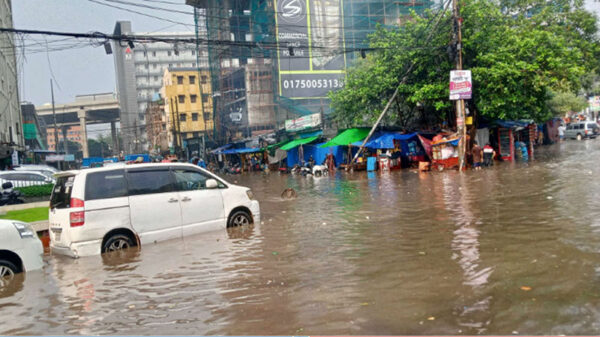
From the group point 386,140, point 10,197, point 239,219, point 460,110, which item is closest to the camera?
point 239,219

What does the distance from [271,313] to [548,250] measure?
4.18 metres

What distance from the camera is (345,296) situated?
542 cm

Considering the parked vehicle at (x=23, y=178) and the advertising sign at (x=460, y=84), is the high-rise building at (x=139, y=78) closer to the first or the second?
the parked vehicle at (x=23, y=178)

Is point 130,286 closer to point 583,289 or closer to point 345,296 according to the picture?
point 345,296

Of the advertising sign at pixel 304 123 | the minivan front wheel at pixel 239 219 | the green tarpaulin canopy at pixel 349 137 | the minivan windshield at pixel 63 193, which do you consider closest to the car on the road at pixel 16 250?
the minivan windshield at pixel 63 193

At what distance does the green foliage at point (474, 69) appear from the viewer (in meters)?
26.1

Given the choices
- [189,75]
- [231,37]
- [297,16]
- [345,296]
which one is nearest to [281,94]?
[297,16]

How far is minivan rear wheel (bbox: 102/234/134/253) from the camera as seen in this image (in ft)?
28.8

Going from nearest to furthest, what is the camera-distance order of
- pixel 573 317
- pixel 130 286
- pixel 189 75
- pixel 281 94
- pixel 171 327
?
1. pixel 573 317
2. pixel 171 327
3. pixel 130 286
4. pixel 281 94
5. pixel 189 75

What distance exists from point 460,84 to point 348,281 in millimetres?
19646

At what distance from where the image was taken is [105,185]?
8930mm

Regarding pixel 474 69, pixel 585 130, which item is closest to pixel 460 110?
pixel 474 69

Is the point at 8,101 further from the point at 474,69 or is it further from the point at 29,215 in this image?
the point at 474,69

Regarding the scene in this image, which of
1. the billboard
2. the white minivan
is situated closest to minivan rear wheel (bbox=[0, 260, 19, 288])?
the white minivan
